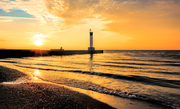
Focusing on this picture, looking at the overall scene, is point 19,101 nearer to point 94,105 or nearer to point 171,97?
point 94,105

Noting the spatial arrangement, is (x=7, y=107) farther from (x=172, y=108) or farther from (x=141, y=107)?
(x=172, y=108)

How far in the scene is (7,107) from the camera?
455cm

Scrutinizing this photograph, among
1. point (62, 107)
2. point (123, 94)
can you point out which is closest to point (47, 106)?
point (62, 107)

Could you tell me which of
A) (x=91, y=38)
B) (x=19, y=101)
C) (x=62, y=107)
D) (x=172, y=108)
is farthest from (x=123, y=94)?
(x=91, y=38)

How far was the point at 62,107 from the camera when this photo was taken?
4.86 meters

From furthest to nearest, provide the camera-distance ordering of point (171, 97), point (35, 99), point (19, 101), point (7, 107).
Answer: point (171, 97)
point (35, 99)
point (19, 101)
point (7, 107)

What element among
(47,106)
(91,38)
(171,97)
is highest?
Answer: (91,38)

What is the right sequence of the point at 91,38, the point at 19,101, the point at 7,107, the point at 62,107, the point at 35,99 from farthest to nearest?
the point at 91,38
the point at 35,99
the point at 19,101
the point at 62,107
the point at 7,107

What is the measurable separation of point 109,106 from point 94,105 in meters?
0.69

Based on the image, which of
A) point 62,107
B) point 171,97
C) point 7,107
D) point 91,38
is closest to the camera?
point 7,107

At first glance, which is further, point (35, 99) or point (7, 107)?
point (35, 99)

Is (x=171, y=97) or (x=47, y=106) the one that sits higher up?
(x=47, y=106)

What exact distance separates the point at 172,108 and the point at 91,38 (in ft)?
227

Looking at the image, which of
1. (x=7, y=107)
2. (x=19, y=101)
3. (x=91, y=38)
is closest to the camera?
(x=7, y=107)
